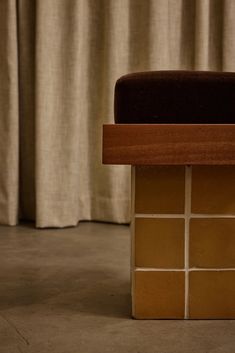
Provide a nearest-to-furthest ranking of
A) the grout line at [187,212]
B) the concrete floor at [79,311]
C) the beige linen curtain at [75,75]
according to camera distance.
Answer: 1. the concrete floor at [79,311]
2. the grout line at [187,212]
3. the beige linen curtain at [75,75]

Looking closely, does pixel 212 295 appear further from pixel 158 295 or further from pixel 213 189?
pixel 213 189

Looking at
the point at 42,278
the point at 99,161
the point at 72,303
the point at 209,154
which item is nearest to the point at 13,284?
the point at 42,278

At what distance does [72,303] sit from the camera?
109 cm

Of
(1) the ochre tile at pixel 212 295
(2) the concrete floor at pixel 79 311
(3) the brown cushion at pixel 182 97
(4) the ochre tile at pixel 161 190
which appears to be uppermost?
(3) the brown cushion at pixel 182 97

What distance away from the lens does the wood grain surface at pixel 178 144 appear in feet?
3.04

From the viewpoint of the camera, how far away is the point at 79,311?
3.40ft

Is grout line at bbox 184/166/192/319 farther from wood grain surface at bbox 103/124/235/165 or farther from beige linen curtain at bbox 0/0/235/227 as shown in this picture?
beige linen curtain at bbox 0/0/235/227

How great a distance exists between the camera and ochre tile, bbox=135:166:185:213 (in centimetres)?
98

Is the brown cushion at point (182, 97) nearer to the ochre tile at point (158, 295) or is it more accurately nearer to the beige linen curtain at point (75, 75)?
the ochre tile at point (158, 295)

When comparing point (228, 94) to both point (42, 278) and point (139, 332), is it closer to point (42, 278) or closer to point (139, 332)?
point (139, 332)

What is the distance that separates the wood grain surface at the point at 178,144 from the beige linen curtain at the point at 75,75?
1.13m

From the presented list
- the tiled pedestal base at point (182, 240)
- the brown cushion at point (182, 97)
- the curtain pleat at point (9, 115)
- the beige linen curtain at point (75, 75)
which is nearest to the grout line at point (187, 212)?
the tiled pedestal base at point (182, 240)

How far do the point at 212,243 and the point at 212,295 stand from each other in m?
0.10

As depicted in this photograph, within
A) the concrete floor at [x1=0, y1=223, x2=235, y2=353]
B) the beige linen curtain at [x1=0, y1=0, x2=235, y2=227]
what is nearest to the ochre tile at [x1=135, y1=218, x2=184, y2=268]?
the concrete floor at [x1=0, y1=223, x2=235, y2=353]
